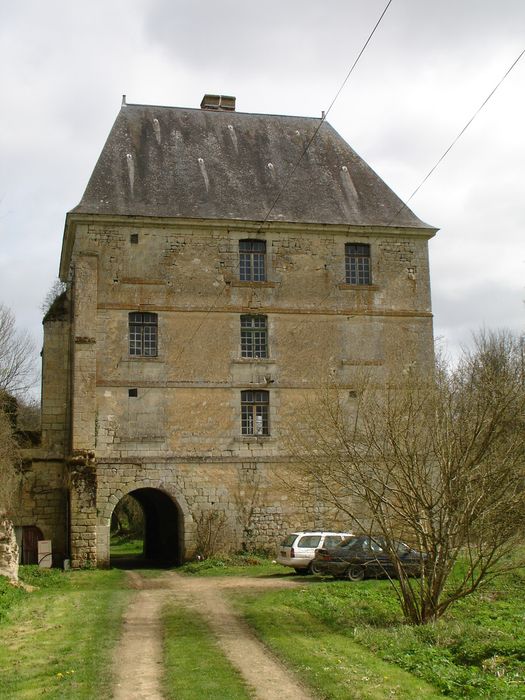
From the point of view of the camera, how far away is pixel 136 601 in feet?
60.2

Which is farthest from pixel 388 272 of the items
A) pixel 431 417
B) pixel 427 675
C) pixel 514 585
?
pixel 427 675

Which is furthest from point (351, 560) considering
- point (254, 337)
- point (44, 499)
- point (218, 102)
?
point (218, 102)

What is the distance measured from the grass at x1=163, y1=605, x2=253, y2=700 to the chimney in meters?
22.6

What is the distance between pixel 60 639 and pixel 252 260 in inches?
669

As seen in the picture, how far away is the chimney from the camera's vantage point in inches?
1298

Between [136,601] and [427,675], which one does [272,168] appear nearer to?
[136,601]

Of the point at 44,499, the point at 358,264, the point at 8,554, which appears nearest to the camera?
the point at 8,554

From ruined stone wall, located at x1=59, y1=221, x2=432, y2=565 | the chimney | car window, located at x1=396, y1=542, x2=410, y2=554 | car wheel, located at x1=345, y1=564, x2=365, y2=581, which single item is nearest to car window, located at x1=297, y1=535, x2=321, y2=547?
car wheel, located at x1=345, y1=564, x2=365, y2=581

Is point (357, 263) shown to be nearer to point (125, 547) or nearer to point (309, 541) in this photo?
point (309, 541)

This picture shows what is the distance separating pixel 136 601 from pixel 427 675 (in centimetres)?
897

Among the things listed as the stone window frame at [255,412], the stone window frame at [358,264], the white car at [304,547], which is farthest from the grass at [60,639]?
the stone window frame at [358,264]

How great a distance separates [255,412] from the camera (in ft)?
90.5

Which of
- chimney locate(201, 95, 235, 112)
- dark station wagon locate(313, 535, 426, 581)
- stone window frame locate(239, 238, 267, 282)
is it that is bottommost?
dark station wagon locate(313, 535, 426, 581)

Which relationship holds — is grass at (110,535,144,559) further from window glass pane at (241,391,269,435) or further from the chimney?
the chimney
